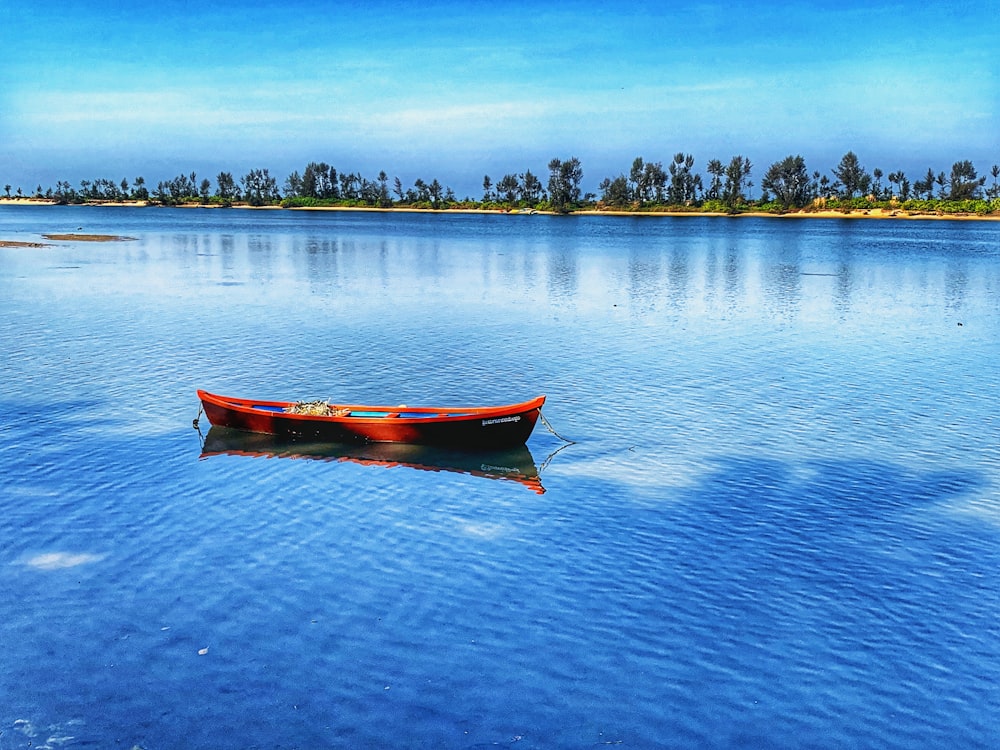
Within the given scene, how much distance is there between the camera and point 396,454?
29.5 m

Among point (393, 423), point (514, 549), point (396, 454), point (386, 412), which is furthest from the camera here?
point (386, 412)

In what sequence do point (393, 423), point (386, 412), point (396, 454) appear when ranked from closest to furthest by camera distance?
point (396, 454), point (393, 423), point (386, 412)

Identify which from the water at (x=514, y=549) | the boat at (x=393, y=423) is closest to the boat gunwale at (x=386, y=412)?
the boat at (x=393, y=423)

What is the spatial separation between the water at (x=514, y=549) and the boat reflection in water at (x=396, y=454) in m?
0.19

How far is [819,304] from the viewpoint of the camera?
222ft

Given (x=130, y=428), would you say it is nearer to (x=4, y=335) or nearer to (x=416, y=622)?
(x=416, y=622)

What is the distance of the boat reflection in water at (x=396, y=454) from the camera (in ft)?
93.7

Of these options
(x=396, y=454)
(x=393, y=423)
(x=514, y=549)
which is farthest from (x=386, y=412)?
(x=514, y=549)

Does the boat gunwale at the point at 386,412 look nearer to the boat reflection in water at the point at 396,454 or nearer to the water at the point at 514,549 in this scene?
the boat reflection in water at the point at 396,454

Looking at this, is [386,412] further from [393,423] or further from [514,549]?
[514,549]

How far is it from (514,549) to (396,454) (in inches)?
332

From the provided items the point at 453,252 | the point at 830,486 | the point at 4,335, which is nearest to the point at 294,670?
the point at 830,486

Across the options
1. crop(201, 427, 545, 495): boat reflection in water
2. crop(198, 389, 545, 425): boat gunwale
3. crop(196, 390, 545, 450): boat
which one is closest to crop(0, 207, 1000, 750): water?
crop(201, 427, 545, 495): boat reflection in water

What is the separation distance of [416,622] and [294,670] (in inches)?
119
